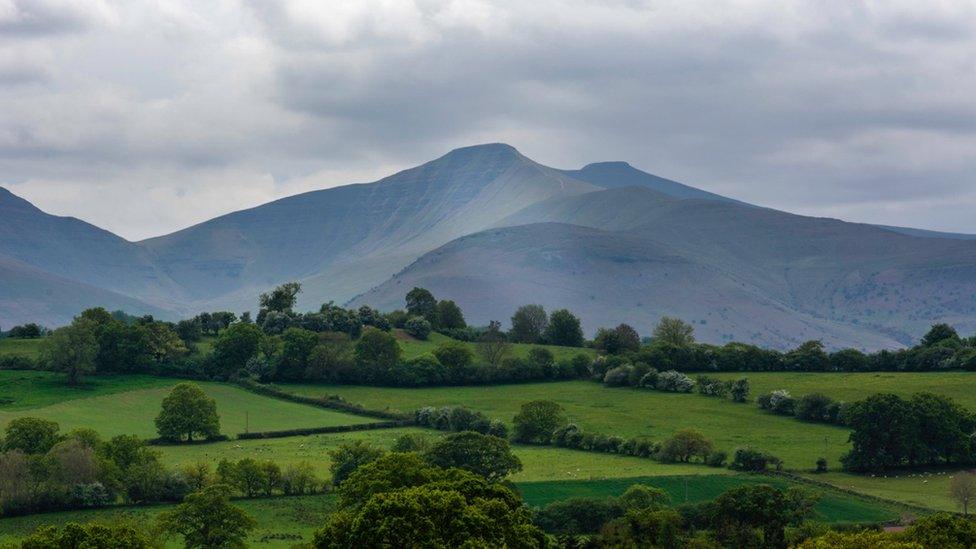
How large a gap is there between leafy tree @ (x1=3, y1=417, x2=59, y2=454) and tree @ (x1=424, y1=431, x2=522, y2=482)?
33.2 meters

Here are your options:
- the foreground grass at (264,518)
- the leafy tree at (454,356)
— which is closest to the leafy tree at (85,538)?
the foreground grass at (264,518)

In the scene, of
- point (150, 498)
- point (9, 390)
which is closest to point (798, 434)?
point (150, 498)

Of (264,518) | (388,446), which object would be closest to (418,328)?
(388,446)

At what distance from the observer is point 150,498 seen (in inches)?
4158

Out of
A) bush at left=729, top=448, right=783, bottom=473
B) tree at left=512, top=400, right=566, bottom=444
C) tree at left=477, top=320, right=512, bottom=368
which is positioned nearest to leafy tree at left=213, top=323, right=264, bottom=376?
tree at left=477, top=320, right=512, bottom=368

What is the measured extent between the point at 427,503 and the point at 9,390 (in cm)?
9671

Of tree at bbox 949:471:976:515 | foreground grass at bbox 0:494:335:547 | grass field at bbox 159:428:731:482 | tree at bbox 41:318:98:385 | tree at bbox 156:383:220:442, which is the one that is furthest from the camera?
tree at bbox 41:318:98:385

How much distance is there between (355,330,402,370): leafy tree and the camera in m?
168

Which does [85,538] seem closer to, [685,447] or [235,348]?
[685,447]

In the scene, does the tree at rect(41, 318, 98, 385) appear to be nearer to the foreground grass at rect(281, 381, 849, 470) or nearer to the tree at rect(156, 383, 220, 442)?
the foreground grass at rect(281, 381, 849, 470)

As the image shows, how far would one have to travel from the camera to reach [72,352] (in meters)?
156

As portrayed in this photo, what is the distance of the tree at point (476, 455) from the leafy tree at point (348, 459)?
4764 millimetres

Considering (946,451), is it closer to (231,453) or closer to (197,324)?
(231,453)

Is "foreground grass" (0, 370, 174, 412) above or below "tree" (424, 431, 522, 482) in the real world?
above
